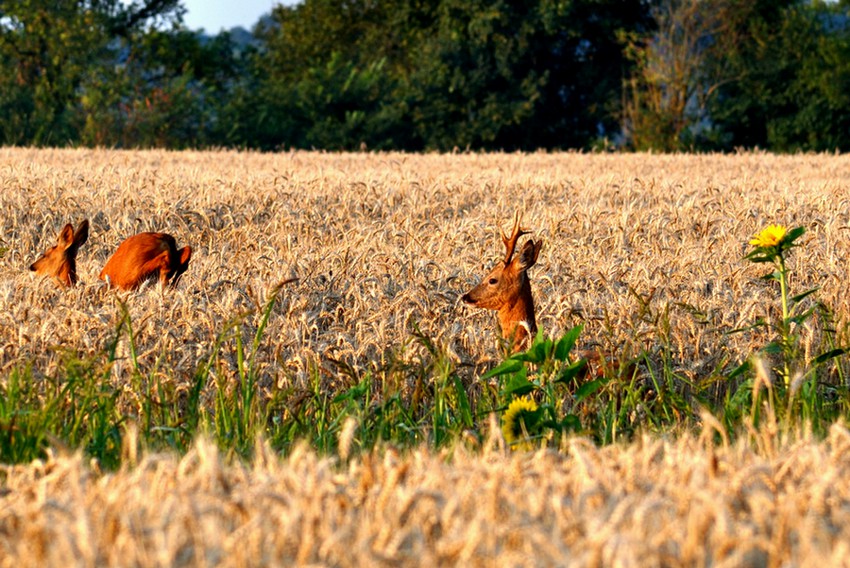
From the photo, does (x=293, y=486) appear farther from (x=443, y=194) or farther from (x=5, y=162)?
(x=5, y=162)

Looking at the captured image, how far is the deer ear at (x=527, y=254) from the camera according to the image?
5168 mm

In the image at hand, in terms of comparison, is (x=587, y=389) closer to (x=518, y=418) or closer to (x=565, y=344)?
(x=565, y=344)

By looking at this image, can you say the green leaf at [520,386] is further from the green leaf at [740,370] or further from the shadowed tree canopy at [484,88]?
the shadowed tree canopy at [484,88]

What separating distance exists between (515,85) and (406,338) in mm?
33960

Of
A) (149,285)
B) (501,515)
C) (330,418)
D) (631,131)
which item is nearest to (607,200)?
(149,285)

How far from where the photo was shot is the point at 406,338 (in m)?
5.57

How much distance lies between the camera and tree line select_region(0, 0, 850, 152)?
34.7 metres

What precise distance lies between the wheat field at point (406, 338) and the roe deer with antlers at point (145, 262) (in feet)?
0.57

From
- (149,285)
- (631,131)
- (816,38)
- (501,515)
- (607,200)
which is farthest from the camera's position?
(816,38)

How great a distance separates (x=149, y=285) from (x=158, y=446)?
2.91 meters

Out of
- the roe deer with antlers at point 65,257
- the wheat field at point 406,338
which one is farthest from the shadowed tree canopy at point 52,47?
the roe deer with antlers at point 65,257

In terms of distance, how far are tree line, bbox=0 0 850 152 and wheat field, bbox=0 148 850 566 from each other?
60.4 ft

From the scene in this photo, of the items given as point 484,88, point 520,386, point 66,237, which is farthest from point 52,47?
point 520,386

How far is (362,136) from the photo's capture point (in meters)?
36.6
